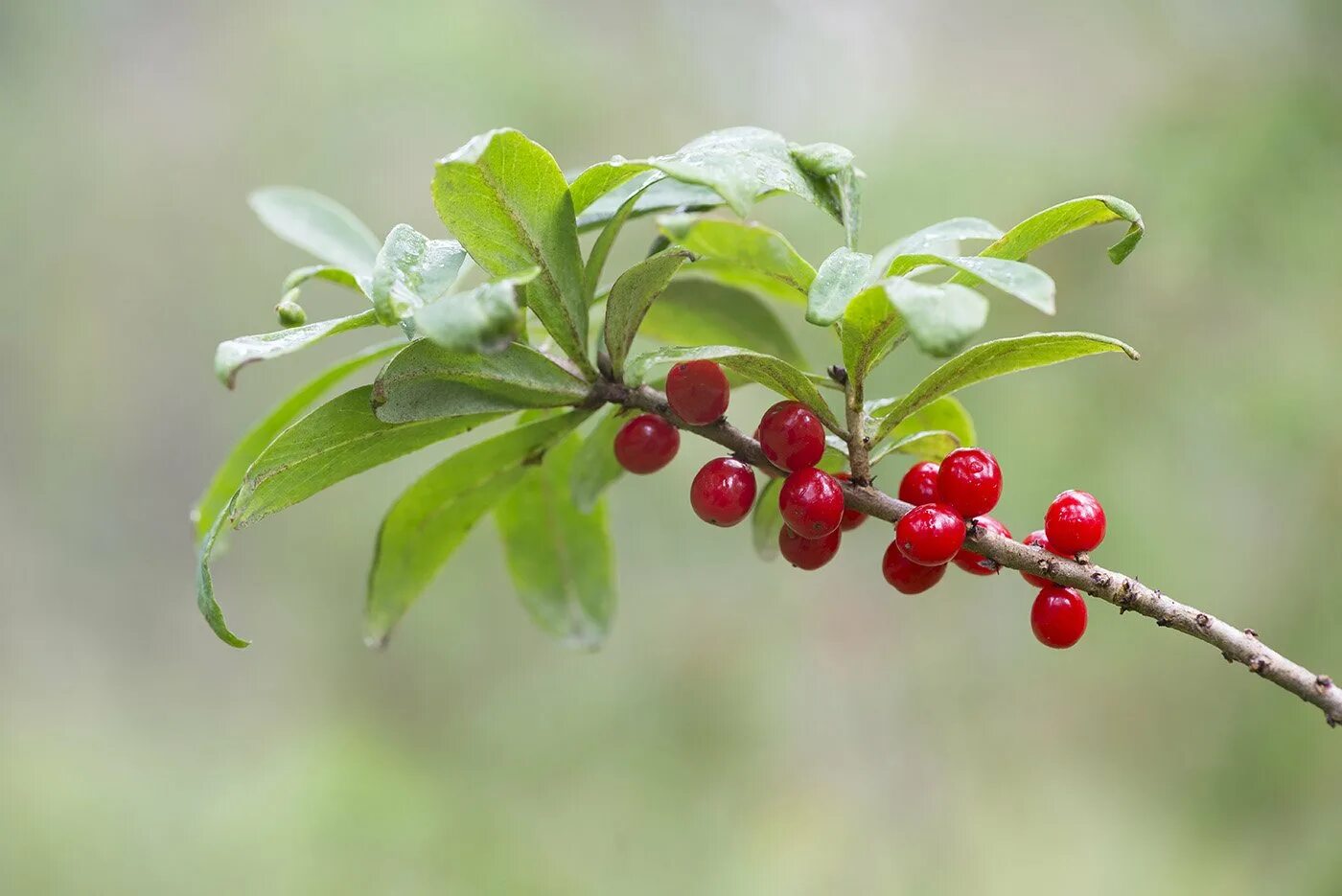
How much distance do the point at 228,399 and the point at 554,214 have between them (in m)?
2.72

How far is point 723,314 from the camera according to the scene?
1.02m

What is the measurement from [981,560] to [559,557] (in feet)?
1.74

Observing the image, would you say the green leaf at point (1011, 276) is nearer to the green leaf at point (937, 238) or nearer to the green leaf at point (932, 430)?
the green leaf at point (937, 238)

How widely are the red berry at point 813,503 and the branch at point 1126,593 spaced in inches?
1.2

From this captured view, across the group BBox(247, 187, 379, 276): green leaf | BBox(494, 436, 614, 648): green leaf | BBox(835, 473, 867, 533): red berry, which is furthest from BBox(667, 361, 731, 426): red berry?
BBox(247, 187, 379, 276): green leaf

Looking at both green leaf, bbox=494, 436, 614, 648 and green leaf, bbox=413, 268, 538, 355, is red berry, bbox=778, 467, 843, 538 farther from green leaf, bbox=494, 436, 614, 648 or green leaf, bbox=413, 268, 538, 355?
green leaf, bbox=494, 436, 614, 648

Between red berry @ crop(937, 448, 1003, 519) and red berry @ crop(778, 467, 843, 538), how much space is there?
0.29ft

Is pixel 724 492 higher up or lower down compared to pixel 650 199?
lower down

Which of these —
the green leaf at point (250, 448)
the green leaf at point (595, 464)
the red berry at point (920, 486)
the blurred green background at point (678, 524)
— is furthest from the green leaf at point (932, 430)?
the blurred green background at point (678, 524)

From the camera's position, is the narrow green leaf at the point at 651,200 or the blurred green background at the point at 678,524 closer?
the narrow green leaf at the point at 651,200

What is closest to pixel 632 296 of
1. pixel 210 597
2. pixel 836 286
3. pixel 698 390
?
pixel 698 390

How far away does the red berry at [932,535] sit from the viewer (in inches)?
30.7

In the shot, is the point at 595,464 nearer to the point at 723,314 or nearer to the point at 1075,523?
the point at 723,314

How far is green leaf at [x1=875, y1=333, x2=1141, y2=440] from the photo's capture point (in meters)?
0.76
